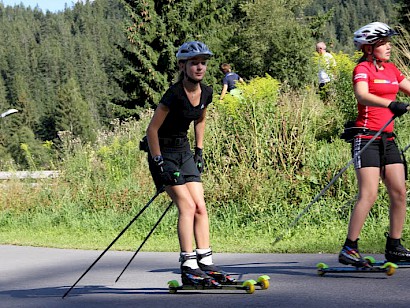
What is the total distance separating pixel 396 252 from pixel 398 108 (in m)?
1.38

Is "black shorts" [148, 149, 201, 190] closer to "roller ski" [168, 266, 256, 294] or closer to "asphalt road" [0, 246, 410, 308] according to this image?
"roller ski" [168, 266, 256, 294]

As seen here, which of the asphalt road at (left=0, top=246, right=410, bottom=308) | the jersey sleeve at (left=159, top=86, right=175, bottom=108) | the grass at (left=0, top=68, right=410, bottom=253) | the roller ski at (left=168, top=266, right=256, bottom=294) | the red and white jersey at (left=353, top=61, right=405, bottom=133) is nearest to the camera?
the asphalt road at (left=0, top=246, right=410, bottom=308)

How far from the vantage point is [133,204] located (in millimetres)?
13797

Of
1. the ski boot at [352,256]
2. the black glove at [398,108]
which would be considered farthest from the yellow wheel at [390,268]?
the black glove at [398,108]

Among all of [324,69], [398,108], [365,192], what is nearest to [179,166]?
[365,192]

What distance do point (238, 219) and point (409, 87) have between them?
529 cm

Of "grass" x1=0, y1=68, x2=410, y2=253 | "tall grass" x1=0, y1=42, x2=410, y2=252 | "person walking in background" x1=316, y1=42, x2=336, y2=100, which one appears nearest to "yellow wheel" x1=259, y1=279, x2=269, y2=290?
"grass" x1=0, y1=68, x2=410, y2=253

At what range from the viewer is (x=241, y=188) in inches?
501

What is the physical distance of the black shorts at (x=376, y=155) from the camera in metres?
7.04

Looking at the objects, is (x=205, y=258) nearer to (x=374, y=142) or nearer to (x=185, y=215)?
(x=185, y=215)

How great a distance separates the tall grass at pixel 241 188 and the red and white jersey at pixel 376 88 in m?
3.02

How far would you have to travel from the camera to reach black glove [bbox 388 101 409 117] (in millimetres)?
6664

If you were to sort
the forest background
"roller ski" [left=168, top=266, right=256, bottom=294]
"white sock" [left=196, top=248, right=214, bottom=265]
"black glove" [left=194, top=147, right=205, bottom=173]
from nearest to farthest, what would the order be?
"roller ski" [left=168, top=266, right=256, bottom=294]
"white sock" [left=196, top=248, right=214, bottom=265]
"black glove" [left=194, top=147, right=205, bottom=173]
the forest background

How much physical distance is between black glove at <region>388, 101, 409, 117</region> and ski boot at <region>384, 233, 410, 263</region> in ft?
4.00
